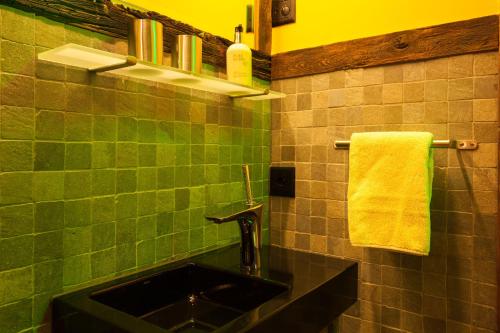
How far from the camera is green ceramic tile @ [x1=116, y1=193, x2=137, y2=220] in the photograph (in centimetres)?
98

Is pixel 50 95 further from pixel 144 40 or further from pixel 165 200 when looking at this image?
pixel 165 200

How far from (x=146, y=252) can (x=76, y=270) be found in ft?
0.67

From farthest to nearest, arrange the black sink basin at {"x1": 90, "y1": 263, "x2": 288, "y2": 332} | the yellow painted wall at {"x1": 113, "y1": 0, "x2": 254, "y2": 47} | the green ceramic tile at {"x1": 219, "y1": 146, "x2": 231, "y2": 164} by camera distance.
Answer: the yellow painted wall at {"x1": 113, "y1": 0, "x2": 254, "y2": 47}
the green ceramic tile at {"x1": 219, "y1": 146, "x2": 231, "y2": 164}
the black sink basin at {"x1": 90, "y1": 263, "x2": 288, "y2": 332}

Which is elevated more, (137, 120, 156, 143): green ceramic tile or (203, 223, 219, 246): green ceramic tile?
(137, 120, 156, 143): green ceramic tile

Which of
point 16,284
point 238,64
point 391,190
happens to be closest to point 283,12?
point 238,64

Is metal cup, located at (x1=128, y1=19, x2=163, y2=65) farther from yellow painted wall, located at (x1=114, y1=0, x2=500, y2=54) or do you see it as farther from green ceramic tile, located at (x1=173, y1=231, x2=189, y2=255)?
green ceramic tile, located at (x1=173, y1=231, x2=189, y2=255)

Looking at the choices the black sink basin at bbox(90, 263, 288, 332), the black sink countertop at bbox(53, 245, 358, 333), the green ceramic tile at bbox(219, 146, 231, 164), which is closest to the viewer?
the black sink countertop at bbox(53, 245, 358, 333)

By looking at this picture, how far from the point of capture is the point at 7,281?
0.77 meters

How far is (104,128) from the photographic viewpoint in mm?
939

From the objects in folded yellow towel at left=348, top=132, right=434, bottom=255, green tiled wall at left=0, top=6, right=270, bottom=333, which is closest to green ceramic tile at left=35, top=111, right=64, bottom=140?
green tiled wall at left=0, top=6, right=270, bottom=333

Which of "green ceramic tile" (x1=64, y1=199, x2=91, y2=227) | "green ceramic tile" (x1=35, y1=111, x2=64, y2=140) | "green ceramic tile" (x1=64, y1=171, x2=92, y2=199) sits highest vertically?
"green ceramic tile" (x1=35, y1=111, x2=64, y2=140)

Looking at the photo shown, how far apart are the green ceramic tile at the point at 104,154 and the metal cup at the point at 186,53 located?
280 mm

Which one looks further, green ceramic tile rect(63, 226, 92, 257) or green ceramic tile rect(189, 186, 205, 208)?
green ceramic tile rect(189, 186, 205, 208)

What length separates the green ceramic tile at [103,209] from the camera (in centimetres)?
93
